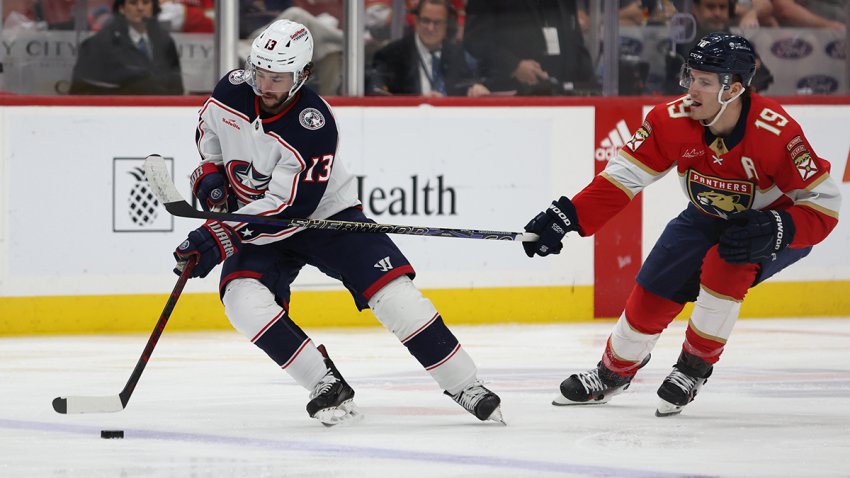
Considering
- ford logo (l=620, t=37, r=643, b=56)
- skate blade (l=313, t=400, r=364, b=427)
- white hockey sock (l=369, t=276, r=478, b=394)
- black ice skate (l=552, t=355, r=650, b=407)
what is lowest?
black ice skate (l=552, t=355, r=650, b=407)

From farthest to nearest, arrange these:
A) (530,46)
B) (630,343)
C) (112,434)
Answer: (530,46) < (630,343) < (112,434)

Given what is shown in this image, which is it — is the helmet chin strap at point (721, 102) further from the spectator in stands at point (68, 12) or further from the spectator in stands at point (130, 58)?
the spectator in stands at point (68, 12)

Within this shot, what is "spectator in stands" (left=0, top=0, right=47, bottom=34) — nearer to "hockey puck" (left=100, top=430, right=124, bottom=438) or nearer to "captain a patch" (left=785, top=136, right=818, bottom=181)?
"hockey puck" (left=100, top=430, right=124, bottom=438)

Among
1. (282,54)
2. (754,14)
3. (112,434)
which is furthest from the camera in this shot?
(754,14)

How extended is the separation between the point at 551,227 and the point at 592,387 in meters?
0.52

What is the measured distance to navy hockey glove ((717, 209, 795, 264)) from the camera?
11.7 ft

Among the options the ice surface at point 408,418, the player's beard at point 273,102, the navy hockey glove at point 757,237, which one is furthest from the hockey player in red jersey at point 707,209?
the player's beard at point 273,102

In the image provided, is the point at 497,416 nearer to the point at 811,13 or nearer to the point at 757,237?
the point at 757,237

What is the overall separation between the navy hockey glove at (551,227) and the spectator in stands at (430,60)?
2.62 meters

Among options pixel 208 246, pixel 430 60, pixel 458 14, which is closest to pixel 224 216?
pixel 208 246

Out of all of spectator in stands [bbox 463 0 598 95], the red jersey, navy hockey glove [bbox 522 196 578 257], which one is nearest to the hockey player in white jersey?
navy hockey glove [bbox 522 196 578 257]

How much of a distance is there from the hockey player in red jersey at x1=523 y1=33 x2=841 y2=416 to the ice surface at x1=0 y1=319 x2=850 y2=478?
0.59ft

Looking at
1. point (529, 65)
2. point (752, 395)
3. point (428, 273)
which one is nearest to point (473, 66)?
point (529, 65)

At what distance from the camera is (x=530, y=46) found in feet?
21.3
